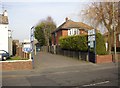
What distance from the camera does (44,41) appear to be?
77750 millimetres

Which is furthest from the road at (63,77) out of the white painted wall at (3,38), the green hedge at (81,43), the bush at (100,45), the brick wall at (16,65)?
the white painted wall at (3,38)

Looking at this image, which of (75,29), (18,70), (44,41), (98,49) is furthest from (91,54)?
(44,41)

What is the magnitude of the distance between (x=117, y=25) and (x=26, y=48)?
47.2 ft

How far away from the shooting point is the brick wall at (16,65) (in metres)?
21.1

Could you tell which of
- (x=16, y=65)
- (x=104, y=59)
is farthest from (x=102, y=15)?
(x=16, y=65)

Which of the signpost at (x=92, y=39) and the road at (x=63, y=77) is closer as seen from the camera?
the road at (x=63, y=77)

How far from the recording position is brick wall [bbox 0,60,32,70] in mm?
21078

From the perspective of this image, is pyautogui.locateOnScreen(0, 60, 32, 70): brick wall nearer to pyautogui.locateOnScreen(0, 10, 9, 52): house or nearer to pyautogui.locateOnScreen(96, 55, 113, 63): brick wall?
pyautogui.locateOnScreen(96, 55, 113, 63): brick wall

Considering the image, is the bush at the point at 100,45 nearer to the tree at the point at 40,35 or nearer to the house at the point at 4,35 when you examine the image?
the house at the point at 4,35

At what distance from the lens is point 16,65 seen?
70.0 ft

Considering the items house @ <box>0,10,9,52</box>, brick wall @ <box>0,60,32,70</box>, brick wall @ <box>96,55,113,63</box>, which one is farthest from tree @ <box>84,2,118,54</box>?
brick wall @ <box>0,60,32,70</box>

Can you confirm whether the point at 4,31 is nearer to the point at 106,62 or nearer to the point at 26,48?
the point at 26,48

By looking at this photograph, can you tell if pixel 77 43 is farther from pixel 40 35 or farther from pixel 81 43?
pixel 40 35

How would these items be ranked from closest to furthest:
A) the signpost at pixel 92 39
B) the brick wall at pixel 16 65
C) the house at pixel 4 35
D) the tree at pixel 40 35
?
the brick wall at pixel 16 65 → the signpost at pixel 92 39 → the house at pixel 4 35 → the tree at pixel 40 35
